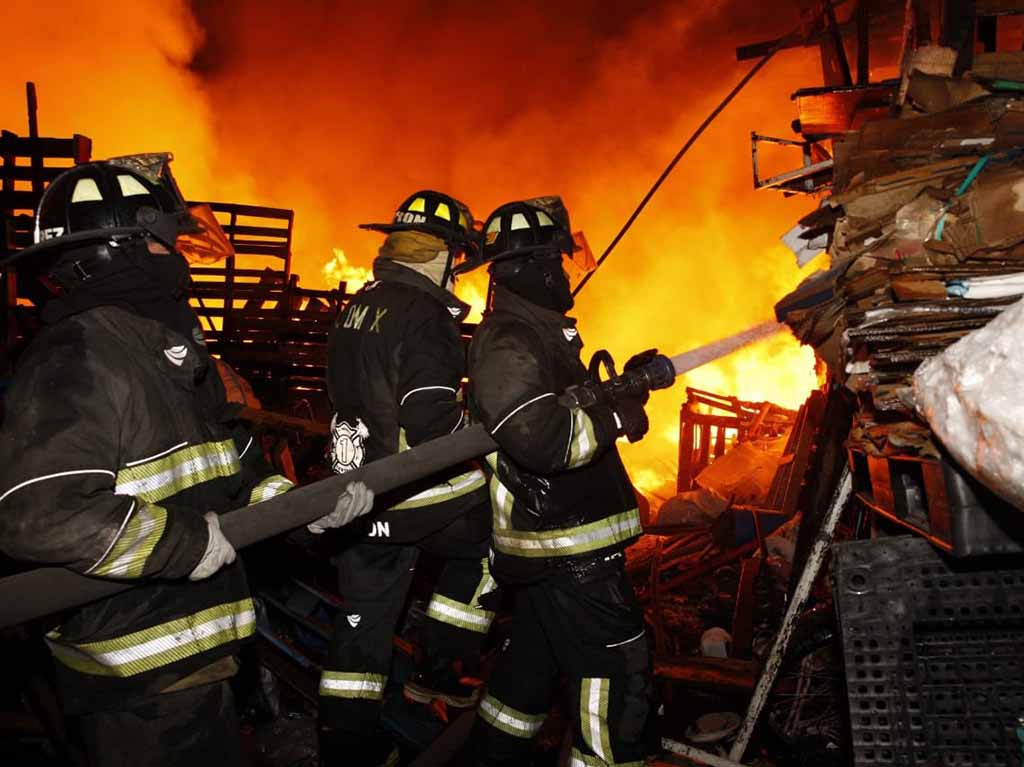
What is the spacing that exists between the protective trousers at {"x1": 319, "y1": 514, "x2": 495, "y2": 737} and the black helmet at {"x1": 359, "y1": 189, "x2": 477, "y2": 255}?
147cm

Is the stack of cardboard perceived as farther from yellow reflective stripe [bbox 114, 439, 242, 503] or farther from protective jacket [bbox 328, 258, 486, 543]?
yellow reflective stripe [bbox 114, 439, 242, 503]

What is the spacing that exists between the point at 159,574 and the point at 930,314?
7.16 ft

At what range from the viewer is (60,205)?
2.21m

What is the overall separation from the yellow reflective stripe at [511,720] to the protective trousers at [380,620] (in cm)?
56

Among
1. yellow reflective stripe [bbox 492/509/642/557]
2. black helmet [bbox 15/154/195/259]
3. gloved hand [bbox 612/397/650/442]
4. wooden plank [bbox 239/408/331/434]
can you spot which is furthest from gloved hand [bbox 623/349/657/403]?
wooden plank [bbox 239/408/331/434]

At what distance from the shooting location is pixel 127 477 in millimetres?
1977

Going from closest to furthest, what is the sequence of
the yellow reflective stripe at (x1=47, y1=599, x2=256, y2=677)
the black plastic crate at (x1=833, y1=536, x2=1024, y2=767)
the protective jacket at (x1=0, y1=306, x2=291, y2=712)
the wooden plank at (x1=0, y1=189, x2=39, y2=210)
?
the protective jacket at (x1=0, y1=306, x2=291, y2=712)
the yellow reflective stripe at (x1=47, y1=599, x2=256, y2=677)
the black plastic crate at (x1=833, y1=536, x2=1024, y2=767)
the wooden plank at (x1=0, y1=189, x2=39, y2=210)

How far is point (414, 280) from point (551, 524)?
1327 millimetres

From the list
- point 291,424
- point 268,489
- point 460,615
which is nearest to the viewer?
point 268,489

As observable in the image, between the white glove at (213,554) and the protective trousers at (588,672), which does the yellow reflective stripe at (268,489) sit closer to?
the white glove at (213,554)

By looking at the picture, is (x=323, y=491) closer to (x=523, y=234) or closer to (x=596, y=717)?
(x=596, y=717)

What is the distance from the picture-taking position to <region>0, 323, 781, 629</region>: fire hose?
1.81 m

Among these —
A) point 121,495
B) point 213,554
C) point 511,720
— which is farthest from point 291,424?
point 121,495

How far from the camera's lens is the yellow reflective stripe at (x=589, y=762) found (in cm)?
271
